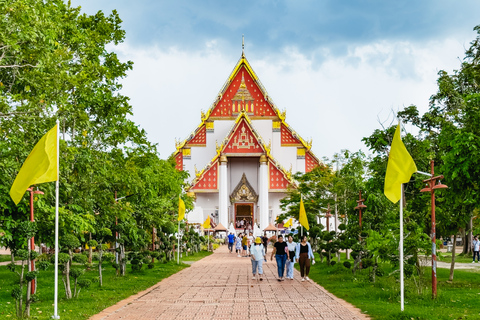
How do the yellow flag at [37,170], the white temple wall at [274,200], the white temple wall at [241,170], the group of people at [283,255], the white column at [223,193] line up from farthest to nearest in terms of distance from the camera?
1. the white temple wall at [241,170]
2. the white temple wall at [274,200]
3. the white column at [223,193]
4. the group of people at [283,255]
5. the yellow flag at [37,170]

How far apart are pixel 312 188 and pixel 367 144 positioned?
49.7 ft

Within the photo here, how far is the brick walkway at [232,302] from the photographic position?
41.6 ft

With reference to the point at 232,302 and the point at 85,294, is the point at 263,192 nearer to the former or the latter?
the point at 85,294

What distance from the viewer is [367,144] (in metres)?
20.3

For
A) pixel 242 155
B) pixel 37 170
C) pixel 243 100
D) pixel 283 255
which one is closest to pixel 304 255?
pixel 283 255

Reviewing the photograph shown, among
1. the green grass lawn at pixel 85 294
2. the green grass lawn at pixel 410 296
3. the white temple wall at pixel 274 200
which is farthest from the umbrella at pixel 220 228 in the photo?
the green grass lawn at pixel 410 296

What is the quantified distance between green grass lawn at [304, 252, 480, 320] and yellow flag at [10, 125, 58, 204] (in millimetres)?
6844

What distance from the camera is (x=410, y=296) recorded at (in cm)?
1500

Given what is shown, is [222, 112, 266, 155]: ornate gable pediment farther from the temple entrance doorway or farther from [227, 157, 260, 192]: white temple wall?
the temple entrance doorway

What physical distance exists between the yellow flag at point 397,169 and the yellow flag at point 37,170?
6.68 metres

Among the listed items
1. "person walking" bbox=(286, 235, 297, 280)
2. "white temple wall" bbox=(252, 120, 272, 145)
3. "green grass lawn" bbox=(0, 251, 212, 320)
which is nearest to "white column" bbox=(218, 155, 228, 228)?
"white temple wall" bbox=(252, 120, 272, 145)

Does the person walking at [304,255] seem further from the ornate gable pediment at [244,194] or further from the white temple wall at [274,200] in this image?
the ornate gable pediment at [244,194]

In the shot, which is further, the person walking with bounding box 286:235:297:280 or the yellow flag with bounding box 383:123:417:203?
the person walking with bounding box 286:235:297:280

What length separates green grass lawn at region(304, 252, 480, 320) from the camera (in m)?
12.5
